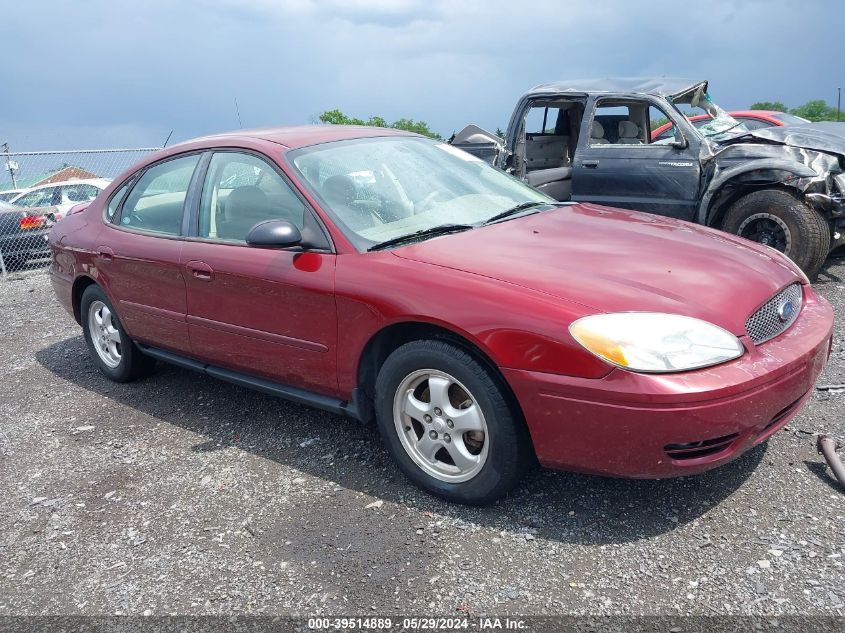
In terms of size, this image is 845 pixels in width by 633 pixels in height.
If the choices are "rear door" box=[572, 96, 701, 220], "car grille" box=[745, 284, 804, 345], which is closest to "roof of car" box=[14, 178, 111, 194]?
"rear door" box=[572, 96, 701, 220]

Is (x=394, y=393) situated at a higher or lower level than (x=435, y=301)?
lower

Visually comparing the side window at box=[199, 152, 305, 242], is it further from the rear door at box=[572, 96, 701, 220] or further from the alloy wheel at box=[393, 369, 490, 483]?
the rear door at box=[572, 96, 701, 220]

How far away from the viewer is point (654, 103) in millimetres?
6801

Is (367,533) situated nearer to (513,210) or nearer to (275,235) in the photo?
(275,235)

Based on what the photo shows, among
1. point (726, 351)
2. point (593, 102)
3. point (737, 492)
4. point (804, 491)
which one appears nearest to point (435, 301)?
point (726, 351)

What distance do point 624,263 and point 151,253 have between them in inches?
104

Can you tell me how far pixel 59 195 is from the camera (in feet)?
37.6

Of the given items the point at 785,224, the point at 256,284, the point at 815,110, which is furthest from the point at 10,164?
the point at 815,110

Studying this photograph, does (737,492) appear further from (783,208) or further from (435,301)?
(783,208)

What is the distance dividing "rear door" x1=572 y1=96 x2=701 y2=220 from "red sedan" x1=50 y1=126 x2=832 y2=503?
2863 mm

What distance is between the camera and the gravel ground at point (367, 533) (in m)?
2.53

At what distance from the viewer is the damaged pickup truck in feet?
19.7

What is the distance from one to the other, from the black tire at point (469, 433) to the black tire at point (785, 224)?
4195 mm

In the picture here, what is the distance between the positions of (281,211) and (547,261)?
4.54 ft
